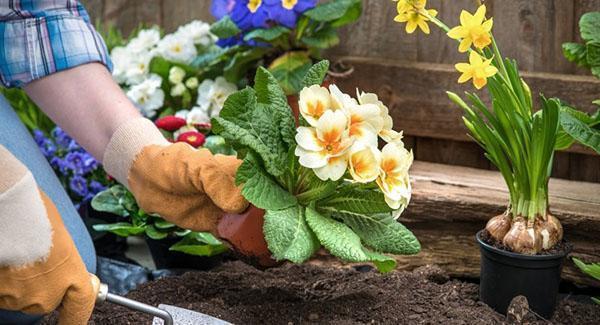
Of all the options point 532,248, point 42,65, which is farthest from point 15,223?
point 532,248

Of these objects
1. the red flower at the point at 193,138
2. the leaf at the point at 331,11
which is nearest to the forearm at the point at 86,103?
the red flower at the point at 193,138

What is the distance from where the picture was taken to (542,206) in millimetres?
1889

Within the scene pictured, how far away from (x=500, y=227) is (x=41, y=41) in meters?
1.17

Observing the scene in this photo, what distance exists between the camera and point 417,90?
268cm

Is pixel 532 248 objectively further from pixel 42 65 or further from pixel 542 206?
pixel 42 65

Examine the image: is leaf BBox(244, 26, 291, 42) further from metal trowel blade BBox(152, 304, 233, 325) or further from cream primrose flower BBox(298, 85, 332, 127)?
metal trowel blade BBox(152, 304, 233, 325)

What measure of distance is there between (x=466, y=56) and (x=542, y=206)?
2.69 feet

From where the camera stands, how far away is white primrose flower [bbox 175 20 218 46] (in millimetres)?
2932

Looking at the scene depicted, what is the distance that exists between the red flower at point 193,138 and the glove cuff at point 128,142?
0.50m

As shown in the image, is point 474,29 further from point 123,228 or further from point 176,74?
point 176,74

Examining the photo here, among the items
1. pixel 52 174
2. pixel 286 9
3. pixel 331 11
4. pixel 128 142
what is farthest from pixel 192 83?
pixel 128 142

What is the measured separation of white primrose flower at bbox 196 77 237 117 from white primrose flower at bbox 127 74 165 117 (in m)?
0.13

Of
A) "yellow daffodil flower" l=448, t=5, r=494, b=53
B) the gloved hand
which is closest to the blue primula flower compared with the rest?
"yellow daffodil flower" l=448, t=5, r=494, b=53

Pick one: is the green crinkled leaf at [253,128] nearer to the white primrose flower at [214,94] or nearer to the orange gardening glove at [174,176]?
the orange gardening glove at [174,176]
